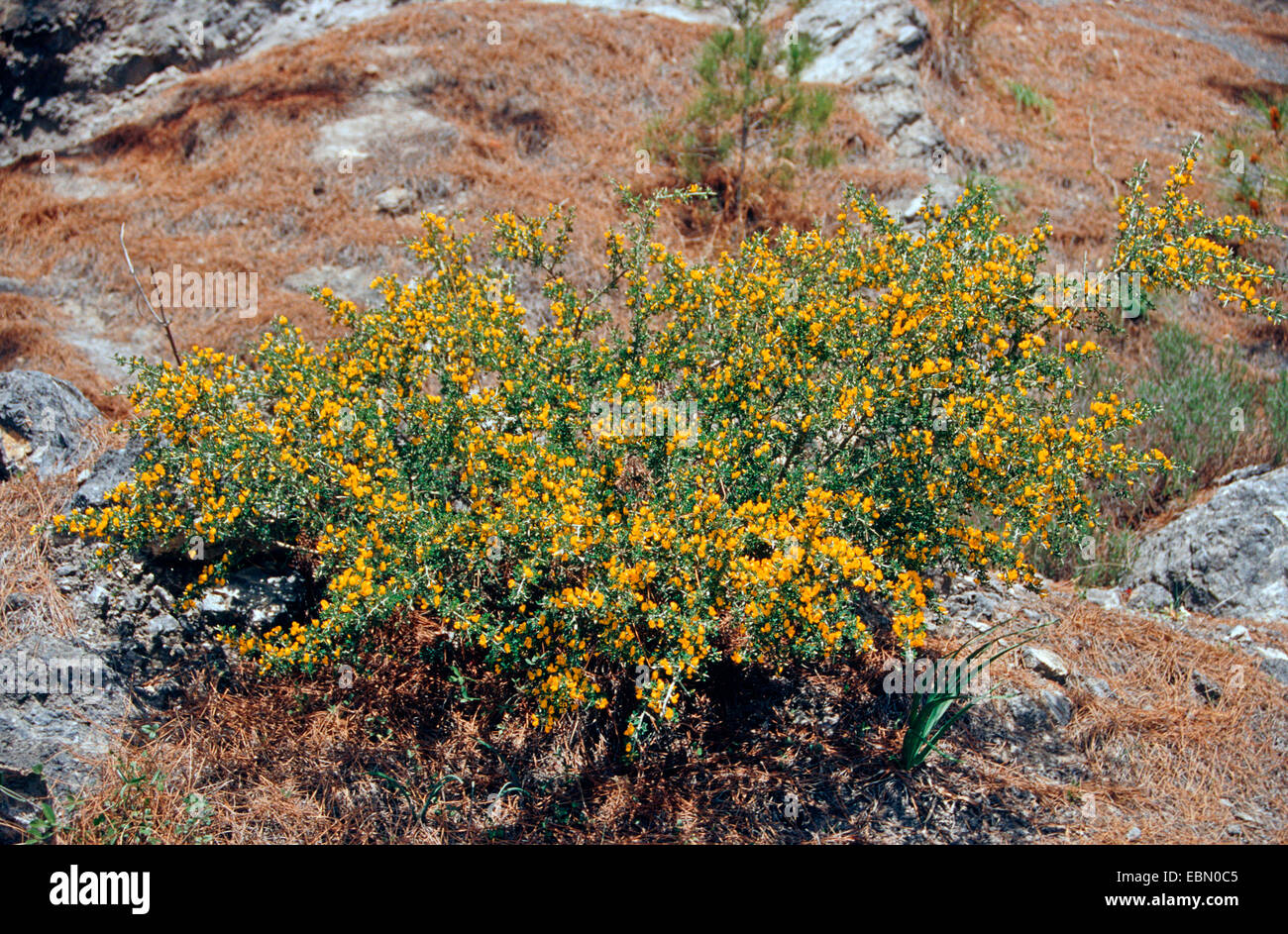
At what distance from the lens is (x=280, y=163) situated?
8.41 m

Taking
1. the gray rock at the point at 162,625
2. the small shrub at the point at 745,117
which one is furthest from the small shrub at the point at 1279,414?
the gray rock at the point at 162,625

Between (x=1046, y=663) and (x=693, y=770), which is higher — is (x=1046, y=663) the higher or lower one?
the higher one

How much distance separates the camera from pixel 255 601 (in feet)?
12.6

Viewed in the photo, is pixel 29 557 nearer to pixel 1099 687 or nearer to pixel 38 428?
pixel 38 428

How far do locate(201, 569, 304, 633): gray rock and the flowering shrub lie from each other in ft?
0.40

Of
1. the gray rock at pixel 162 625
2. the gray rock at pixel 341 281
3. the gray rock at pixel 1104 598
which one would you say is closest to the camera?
the gray rock at pixel 162 625

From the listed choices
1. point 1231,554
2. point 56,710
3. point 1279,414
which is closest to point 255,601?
point 56,710

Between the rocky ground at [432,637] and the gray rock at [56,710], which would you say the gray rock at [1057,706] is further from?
the gray rock at [56,710]

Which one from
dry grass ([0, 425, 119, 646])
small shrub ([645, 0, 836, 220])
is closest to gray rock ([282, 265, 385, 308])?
dry grass ([0, 425, 119, 646])

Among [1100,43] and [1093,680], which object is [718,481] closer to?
[1093,680]

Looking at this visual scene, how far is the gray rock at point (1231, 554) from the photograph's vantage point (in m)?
4.76

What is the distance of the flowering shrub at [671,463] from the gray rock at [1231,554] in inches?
75.1

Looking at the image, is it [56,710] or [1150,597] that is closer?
[56,710]

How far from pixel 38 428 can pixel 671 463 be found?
12.9 ft
